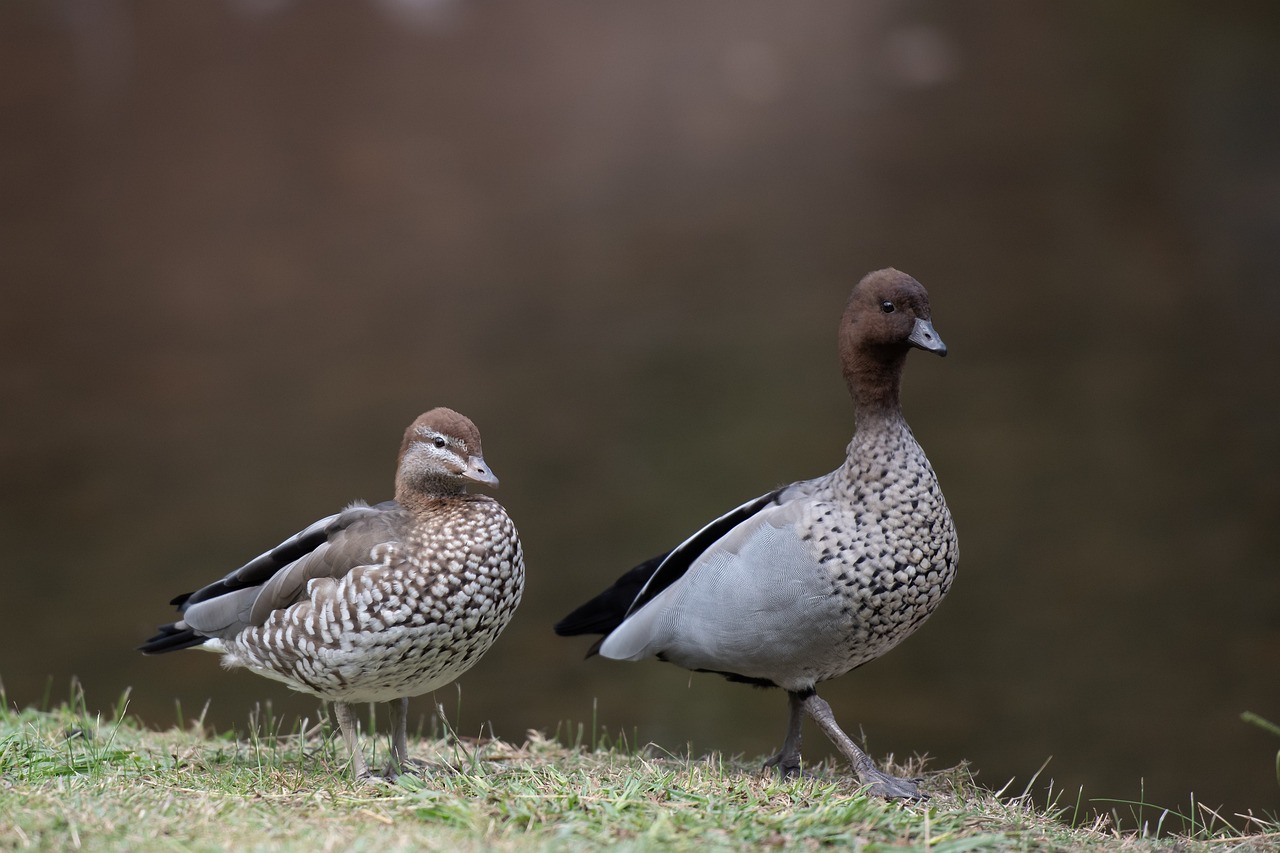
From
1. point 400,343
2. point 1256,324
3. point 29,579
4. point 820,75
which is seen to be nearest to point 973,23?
Result: point 820,75

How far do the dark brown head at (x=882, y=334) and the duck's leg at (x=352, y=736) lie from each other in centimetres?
202

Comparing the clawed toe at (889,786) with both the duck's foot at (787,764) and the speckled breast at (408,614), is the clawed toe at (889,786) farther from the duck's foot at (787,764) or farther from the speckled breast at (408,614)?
the speckled breast at (408,614)

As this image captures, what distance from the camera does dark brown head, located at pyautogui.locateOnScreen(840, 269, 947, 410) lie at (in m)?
4.41

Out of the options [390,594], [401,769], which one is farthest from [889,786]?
[390,594]

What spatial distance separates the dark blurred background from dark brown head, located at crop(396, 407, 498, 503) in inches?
139

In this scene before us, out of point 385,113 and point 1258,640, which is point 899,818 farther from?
point 385,113

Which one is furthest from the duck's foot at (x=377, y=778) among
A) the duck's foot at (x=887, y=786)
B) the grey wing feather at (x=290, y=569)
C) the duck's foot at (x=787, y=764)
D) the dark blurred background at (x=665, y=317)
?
the dark blurred background at (x=665, y=317)

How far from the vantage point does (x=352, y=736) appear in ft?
14.4

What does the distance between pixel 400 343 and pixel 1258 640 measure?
26.4ft

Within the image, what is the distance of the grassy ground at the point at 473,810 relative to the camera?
3365 mm

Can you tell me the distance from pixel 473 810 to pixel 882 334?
2048mm

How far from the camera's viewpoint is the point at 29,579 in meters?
9.62

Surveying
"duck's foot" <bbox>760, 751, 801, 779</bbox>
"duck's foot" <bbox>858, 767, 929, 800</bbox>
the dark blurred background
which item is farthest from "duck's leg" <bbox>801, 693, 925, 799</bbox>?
the dark blurred background

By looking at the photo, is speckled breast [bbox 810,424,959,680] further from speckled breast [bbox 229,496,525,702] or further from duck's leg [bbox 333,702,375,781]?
duck's leg [bbox 333,702,375,781]
